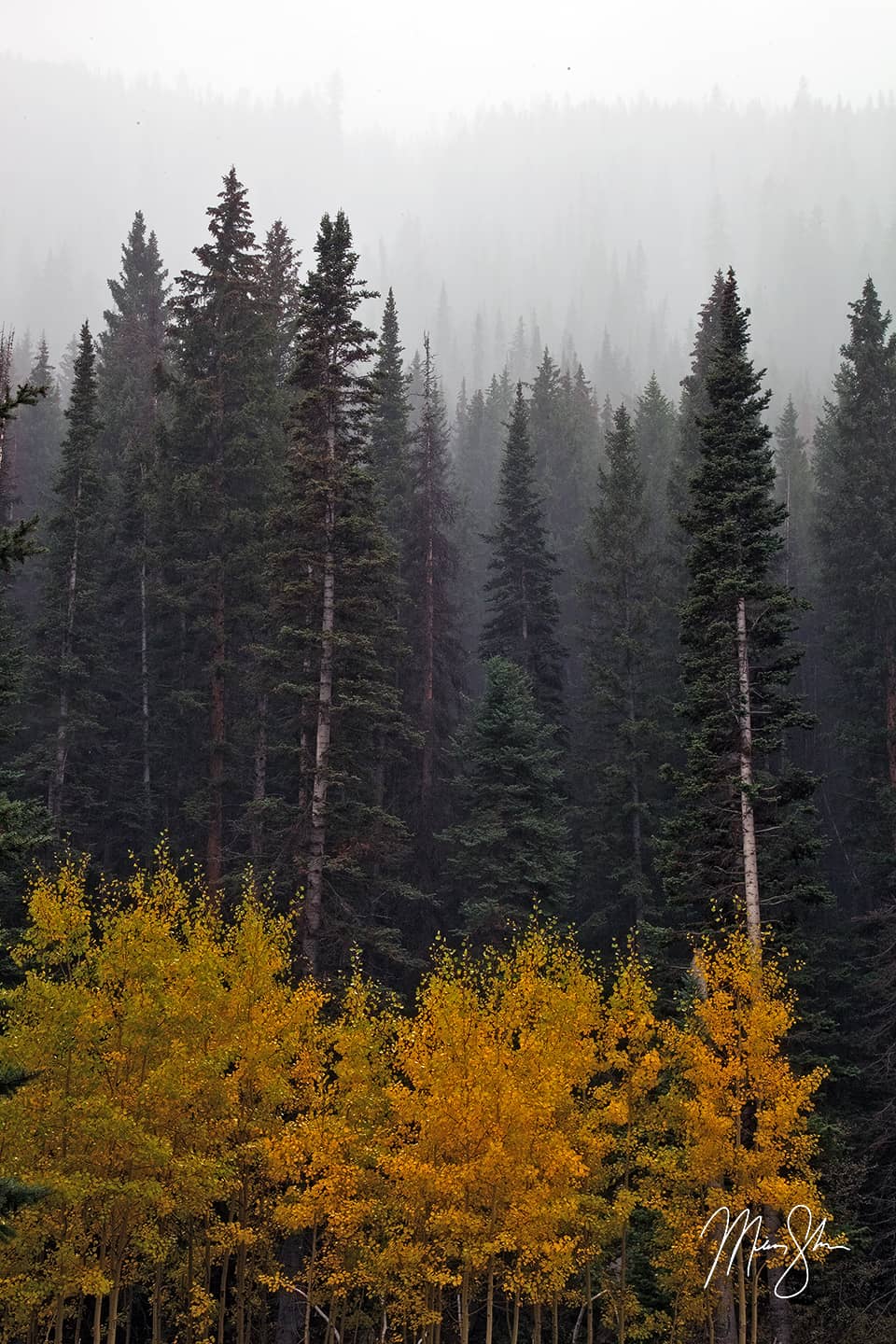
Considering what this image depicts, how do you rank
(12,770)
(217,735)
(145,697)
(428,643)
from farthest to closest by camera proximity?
(428,643)
(145,697)
(217,735)
(12,770)

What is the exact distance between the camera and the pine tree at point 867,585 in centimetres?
3562

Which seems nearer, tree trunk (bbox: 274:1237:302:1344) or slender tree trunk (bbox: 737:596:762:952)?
slender tree trunk (bbox: 737:596:762:952)

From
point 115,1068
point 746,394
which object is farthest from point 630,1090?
point 746,394

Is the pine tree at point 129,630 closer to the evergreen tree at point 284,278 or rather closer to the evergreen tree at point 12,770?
the evergreen tree at point 12,770

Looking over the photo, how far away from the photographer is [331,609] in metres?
27.8

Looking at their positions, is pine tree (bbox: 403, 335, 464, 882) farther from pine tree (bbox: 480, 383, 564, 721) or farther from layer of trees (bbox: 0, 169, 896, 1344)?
pine tree (bbox: 480, 383, 564, 721)

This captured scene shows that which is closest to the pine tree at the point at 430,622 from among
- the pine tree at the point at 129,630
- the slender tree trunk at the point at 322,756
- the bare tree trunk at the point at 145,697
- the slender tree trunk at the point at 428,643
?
the slender tree trunk at the point at 428,643

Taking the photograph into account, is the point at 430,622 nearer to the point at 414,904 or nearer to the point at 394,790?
the point at 394,790

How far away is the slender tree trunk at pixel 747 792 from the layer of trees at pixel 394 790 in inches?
4.4

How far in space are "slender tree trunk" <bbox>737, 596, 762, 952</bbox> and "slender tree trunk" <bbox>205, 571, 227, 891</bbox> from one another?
A: 16.6 m

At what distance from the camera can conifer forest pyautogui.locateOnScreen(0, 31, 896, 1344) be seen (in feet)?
69.6

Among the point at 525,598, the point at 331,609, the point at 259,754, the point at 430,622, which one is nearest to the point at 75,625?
the point at 259,754

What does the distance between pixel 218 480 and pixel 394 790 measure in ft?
44.7
